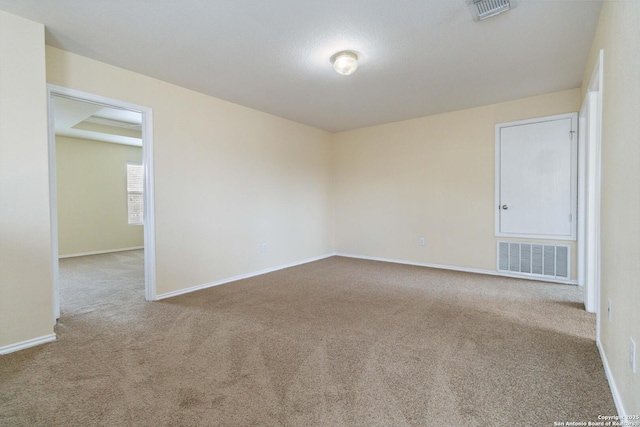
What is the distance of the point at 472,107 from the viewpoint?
4.66 meters

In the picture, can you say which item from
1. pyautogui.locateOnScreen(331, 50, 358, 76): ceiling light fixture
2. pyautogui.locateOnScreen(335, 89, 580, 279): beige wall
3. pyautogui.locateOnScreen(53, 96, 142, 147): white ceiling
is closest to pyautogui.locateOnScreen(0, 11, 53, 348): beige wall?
pyautogui.locateOnScreen(53, 96, 142, 147): white ceiling

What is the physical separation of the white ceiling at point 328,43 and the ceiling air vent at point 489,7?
0.23 ft

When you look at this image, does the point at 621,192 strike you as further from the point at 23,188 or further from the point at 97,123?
the point at 97,123

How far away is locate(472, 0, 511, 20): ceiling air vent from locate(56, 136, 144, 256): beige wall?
7.65 m

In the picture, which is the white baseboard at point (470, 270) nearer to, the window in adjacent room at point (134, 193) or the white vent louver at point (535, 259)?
the white vent louver at point (535, 259)

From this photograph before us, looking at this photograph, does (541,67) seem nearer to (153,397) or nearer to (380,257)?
(380,257)

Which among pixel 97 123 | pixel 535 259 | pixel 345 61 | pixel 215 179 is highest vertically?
pixel 97 123

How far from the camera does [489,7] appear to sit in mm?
2230

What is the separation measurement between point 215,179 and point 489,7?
3474 millimetres

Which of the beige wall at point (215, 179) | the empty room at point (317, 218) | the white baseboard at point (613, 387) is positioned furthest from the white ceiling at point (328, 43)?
the white baseboard at point (613, 387)

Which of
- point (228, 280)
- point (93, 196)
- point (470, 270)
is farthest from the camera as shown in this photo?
point (93, 196)

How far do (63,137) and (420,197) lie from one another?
23.8ft

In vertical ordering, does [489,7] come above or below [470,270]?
above

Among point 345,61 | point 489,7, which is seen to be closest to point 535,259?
point 489,7
